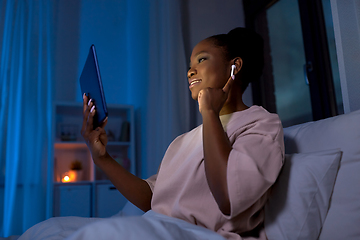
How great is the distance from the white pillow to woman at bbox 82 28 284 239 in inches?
1.8

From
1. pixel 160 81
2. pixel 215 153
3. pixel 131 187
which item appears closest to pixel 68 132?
pixel 160 81

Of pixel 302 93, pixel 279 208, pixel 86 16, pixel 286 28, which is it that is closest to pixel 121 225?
pixel 279 208

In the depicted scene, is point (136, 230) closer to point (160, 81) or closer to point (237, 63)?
point (237, 63)

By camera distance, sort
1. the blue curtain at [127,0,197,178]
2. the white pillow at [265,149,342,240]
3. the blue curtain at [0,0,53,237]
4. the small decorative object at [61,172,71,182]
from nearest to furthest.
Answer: the white pillow at [265,149,342,240] → the blue curtain at [127,0,197,178] → the blue curtain at [0,0,53,237] → the small decorative object at [61,172,71,182]

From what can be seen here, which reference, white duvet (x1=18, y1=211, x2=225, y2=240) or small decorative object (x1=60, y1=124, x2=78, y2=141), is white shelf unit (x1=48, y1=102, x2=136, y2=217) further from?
white duvet (x1=18, y1=211, x2=225, y2=240)

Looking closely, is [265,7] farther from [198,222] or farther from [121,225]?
[121,225]

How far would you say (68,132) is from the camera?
3248 mm

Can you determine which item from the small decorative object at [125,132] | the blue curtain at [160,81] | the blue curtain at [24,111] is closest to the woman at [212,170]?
the blue curtain at [160,81]

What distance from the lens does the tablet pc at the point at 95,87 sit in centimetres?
99

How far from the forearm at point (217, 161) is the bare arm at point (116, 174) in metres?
0.45

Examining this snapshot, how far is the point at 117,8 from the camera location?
13.2 feet

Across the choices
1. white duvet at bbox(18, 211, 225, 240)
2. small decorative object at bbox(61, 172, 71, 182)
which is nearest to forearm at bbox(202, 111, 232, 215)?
white duvet at bbox(18, 211, 225, 240)

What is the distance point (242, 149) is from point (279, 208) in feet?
0.65

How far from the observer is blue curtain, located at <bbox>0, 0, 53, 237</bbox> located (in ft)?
9.21
